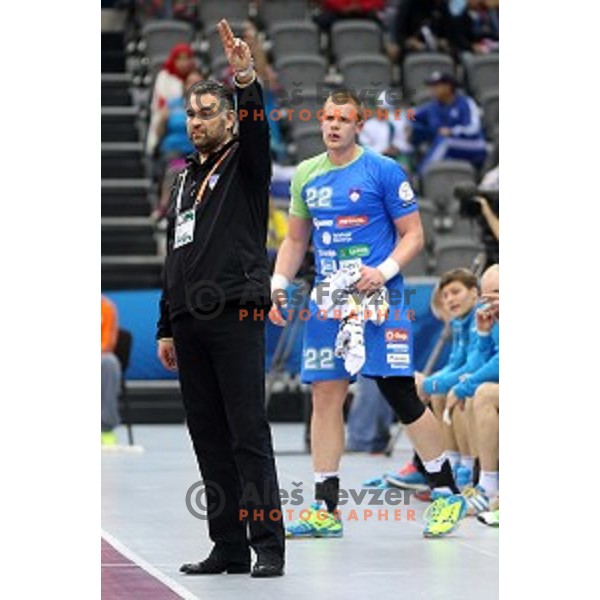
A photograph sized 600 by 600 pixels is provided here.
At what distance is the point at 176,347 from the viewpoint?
7.87 metres

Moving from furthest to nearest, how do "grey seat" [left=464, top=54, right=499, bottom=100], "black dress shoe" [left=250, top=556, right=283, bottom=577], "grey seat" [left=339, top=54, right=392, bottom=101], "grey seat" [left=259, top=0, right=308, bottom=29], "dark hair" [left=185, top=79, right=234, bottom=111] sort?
"grey seat" [left=259, top=0, right=308, bottom=29]
"grey seat" [left=464, top=54, right=499, bottom=100]
"grey seat" [left=339, top=54, right=392, bottom=101]
"black dress shoe" [left=250, top=556, right=283, bottom=577]
"dark hair" [left=185, top=79, right=234, bottom=111]

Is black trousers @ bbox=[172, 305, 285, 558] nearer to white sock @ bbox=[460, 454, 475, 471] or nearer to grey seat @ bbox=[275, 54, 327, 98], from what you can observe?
white sock @ bbox=[460, 454, 475, 471]

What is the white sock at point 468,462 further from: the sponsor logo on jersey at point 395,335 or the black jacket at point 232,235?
the black jacket at point 232,235

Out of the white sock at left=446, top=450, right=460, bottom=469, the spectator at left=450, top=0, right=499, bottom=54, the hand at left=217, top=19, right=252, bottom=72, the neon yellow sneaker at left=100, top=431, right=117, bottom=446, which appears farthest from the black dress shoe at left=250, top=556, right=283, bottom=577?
the spectator at left=450, top=0, right=499, bottom=54

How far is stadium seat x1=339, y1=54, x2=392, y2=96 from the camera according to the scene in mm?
20516

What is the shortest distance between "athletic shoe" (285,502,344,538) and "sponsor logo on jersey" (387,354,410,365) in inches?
29.1

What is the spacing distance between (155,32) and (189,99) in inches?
527

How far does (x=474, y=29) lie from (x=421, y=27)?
57cm

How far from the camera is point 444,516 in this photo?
931cm

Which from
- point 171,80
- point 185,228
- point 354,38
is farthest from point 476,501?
point 354,38

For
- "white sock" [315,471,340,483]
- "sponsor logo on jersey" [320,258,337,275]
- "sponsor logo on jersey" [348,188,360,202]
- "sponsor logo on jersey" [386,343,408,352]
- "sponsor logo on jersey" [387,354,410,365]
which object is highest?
"sponsor logo on jersey" [348,188,360,202]

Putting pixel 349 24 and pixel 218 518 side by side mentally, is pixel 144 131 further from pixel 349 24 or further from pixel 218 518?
pixel 218 518
